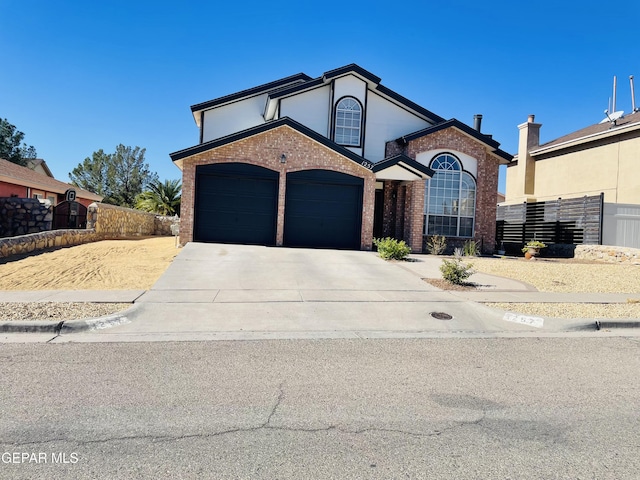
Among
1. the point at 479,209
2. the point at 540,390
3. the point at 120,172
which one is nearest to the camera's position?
the point at 540,390

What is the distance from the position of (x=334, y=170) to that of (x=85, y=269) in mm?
9310

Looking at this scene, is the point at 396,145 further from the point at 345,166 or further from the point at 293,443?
the point at 293,443

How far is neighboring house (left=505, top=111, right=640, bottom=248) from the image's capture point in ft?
59.2

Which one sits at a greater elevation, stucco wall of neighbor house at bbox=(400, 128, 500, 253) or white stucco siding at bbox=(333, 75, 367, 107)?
white stucco siding at bbox=(333, 75, 367, 107)

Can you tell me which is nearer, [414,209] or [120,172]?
[414,209]

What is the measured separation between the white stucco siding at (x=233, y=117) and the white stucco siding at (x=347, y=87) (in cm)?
427

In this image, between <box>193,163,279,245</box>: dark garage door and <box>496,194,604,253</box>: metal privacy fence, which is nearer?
<box>193,163,279,245</box>: dark garage door

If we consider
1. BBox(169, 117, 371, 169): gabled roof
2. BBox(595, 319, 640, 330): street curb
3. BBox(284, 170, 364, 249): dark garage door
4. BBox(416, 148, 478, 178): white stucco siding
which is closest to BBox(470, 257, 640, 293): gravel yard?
BBox(595, 319, 640, 330): street curb

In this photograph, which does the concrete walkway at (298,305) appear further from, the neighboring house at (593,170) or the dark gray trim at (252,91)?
the dark gray trim at (252,91)

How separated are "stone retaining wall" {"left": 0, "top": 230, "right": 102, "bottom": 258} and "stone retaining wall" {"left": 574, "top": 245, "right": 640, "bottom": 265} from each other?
809 inches

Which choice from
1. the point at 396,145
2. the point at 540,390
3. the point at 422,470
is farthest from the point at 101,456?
the point at 396,145

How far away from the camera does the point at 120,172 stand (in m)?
48.5

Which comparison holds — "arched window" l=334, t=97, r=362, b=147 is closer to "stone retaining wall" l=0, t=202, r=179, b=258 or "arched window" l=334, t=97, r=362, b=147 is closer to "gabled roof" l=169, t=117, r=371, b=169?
"gabled roof" l=169, t=117, r=371, b=169

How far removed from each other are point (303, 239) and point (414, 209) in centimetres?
479
